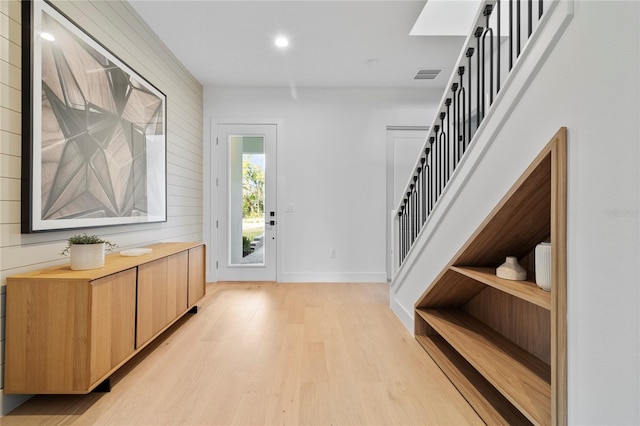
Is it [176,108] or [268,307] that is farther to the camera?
[176,108]

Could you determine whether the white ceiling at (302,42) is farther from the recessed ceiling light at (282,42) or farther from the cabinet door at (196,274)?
the cabinet door at (196,274)

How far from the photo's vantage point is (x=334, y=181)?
4.55m

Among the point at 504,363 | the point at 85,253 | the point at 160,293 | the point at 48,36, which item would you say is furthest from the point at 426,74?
the point at 85,253

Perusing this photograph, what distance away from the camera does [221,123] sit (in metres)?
4.50

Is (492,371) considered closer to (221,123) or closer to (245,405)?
(245,405)

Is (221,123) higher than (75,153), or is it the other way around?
(221,123)

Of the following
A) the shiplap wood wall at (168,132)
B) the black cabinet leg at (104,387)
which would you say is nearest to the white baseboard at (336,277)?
the shiplap wood wall at (168,132)

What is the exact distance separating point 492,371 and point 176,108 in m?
3.85

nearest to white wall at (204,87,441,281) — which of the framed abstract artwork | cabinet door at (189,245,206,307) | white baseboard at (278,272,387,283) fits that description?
white baseboard at (278,272,387,283)

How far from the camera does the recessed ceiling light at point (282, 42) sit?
10.6ft

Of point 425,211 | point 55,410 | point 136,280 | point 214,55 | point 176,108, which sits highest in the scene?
point 214,55

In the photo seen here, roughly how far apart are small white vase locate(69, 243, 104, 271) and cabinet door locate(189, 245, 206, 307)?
1188 millimetres

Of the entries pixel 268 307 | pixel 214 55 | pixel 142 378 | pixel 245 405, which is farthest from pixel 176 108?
pixel 245 405

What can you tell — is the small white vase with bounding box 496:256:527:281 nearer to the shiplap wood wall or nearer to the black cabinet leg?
the black cabinet leg
